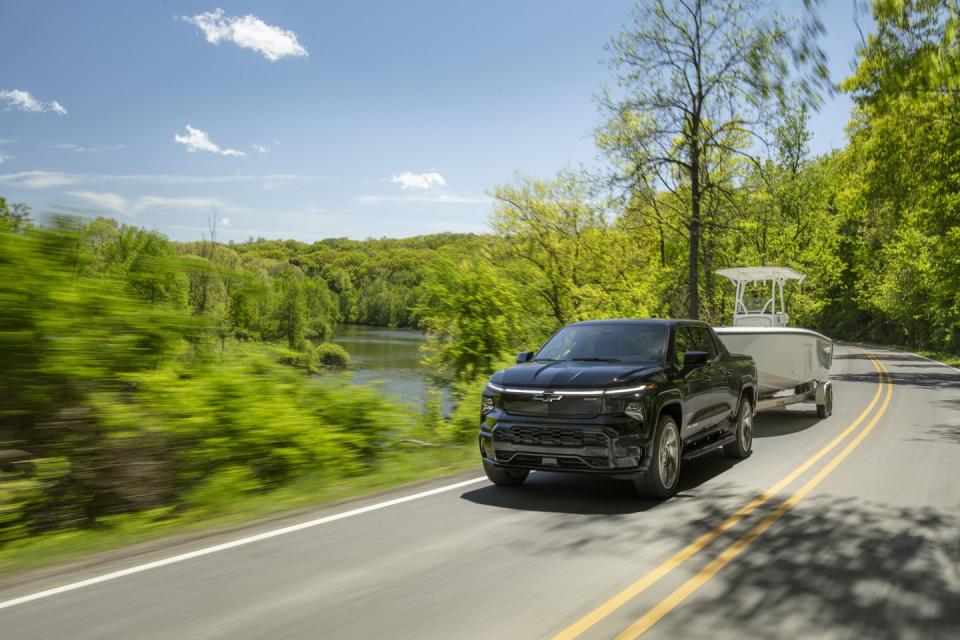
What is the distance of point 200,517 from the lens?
7.14m

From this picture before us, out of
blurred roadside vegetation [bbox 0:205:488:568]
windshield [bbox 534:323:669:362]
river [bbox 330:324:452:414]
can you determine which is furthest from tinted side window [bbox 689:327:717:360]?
river [bbox 330:324:452:414]

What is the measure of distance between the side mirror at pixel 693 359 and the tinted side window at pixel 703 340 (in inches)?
38.7

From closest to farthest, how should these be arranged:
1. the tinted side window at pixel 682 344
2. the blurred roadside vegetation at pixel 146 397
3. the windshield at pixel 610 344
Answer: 1. the blurred roadside vegetation at pixel 146 397
2. the windshield at pixel 610 344
3. the tinted side window at pixel 682 344

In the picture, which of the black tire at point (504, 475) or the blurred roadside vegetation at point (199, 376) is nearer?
the blurred roadside vegetation at point (199, 376)

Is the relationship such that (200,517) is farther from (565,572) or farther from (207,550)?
(565,572)

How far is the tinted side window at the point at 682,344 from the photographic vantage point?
8.92 m

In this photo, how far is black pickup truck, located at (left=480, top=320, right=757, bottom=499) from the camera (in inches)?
293

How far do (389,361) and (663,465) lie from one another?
189ft

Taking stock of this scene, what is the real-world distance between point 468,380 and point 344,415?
559 cm

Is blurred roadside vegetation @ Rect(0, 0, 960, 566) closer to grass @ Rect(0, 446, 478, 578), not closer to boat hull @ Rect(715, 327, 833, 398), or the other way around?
grass @ Rect(0, 446, 478, 578)

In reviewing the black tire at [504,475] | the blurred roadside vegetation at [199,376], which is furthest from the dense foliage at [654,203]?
the black tire at [504,475]

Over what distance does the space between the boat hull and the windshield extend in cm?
486

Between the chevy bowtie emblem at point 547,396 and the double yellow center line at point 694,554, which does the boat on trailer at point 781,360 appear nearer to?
the double yellow center line at point 694,554

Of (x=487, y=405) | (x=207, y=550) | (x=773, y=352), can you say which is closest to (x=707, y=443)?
(x=487, y=405)
